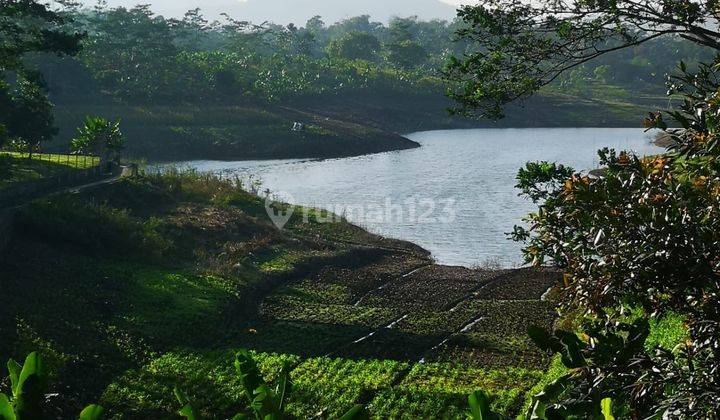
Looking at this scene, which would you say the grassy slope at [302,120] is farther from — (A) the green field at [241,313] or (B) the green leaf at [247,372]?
(B) the green leaf at [247,372]

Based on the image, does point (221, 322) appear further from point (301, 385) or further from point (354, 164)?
point (354, 164)

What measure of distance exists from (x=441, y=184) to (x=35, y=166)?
2890 centimetres

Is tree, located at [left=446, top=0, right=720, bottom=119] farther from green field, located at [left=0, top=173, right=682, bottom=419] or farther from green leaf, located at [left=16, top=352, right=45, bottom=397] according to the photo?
green leaf, located at [left=16, top=352, right=45, bottom=397]

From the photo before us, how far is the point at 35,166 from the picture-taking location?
40.8 metres

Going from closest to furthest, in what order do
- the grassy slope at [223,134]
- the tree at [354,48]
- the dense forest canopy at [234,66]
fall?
the grassy slope at [223,134], the dense forest canopy at [234,66], the tree at [354,48]

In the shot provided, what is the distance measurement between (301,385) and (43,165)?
1022 inches

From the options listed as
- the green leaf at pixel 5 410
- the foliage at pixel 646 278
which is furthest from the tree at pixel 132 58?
the green leaf at pixel 5 410

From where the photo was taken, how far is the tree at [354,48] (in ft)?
427

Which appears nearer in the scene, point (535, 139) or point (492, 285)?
point (492, 285)

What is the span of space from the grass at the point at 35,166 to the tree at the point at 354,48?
86.2 metres

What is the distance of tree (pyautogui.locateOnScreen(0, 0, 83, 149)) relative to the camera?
1230 inches

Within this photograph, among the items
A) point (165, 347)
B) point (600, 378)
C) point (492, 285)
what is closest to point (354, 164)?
point (492, 285)

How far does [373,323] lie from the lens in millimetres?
26453

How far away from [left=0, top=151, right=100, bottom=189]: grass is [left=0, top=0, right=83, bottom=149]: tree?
0.98 metres
